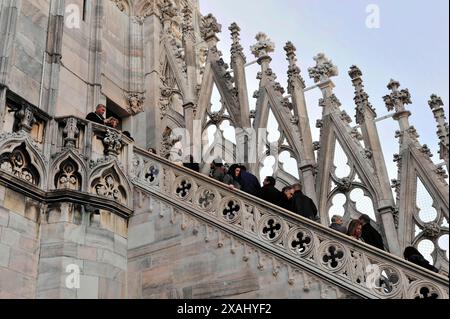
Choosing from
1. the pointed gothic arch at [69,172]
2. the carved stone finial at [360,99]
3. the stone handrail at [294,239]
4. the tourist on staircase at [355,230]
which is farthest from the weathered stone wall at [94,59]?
the tourist on staircase at [355,230]

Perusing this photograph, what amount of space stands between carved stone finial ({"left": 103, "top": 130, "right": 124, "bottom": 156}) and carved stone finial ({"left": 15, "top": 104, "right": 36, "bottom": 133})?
114 centimetres

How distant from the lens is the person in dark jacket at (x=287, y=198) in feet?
31.7

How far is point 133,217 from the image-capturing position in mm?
10172

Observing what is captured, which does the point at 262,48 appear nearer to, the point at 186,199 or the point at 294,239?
the point at 186,199

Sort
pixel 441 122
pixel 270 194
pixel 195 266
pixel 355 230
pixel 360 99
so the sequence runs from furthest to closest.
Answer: pixel 360 99, pixel 441 122, pixel 270 194, pixel 355 230, pixel 195 266

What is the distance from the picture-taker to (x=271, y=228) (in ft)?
29.0

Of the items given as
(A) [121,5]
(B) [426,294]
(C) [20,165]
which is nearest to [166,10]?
(A) [121,5]

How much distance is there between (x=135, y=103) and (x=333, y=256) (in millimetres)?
6745

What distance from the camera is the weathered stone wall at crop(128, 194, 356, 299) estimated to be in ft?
27.0

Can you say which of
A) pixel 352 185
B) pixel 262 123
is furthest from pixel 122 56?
pixel 352 185

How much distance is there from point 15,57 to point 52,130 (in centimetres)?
143

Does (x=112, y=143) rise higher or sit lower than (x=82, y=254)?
higher

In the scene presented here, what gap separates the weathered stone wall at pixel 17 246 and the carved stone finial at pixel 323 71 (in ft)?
19.3

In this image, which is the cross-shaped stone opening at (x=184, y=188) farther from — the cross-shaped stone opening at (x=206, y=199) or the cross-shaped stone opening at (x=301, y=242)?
the cross-shaped stone opening at (x=301, y=242)
